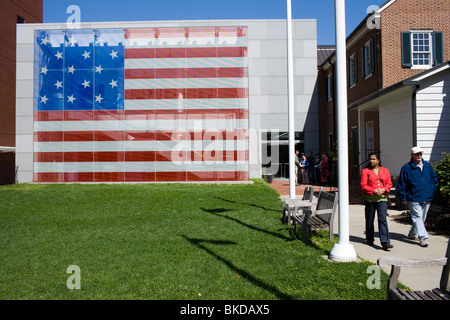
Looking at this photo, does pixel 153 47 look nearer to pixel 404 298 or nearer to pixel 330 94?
pixel 330 94

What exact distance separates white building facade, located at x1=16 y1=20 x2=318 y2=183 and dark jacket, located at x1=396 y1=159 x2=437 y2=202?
1801cm

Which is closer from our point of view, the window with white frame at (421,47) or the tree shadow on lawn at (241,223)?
the tree shadow on lawn at (241,223)

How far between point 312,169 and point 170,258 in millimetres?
20911

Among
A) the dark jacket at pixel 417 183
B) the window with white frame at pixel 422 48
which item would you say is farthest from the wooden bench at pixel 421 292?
the window with white frame at pixel 422 48

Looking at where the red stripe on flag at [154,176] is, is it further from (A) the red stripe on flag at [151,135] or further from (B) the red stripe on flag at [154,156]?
(A) the red stripe on flag at [151,135]

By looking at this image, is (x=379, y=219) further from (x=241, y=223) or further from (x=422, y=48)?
(x=422, y=48)

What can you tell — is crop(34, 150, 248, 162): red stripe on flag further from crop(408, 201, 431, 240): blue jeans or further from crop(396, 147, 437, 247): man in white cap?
crop(408, 201, 431, 240): blue jeans

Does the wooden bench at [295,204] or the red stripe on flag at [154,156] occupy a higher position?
the red stripe on flag at [154,156]

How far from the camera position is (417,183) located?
24.8 feet

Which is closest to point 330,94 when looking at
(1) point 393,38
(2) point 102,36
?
(1) point 393,38

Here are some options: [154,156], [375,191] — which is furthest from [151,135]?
[375,191]

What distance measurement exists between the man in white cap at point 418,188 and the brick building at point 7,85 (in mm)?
25732

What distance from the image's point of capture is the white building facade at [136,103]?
25.5 metres

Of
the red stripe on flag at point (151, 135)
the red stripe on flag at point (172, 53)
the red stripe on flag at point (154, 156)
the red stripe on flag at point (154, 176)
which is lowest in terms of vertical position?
the red stripe on flag at point (154, 176)
